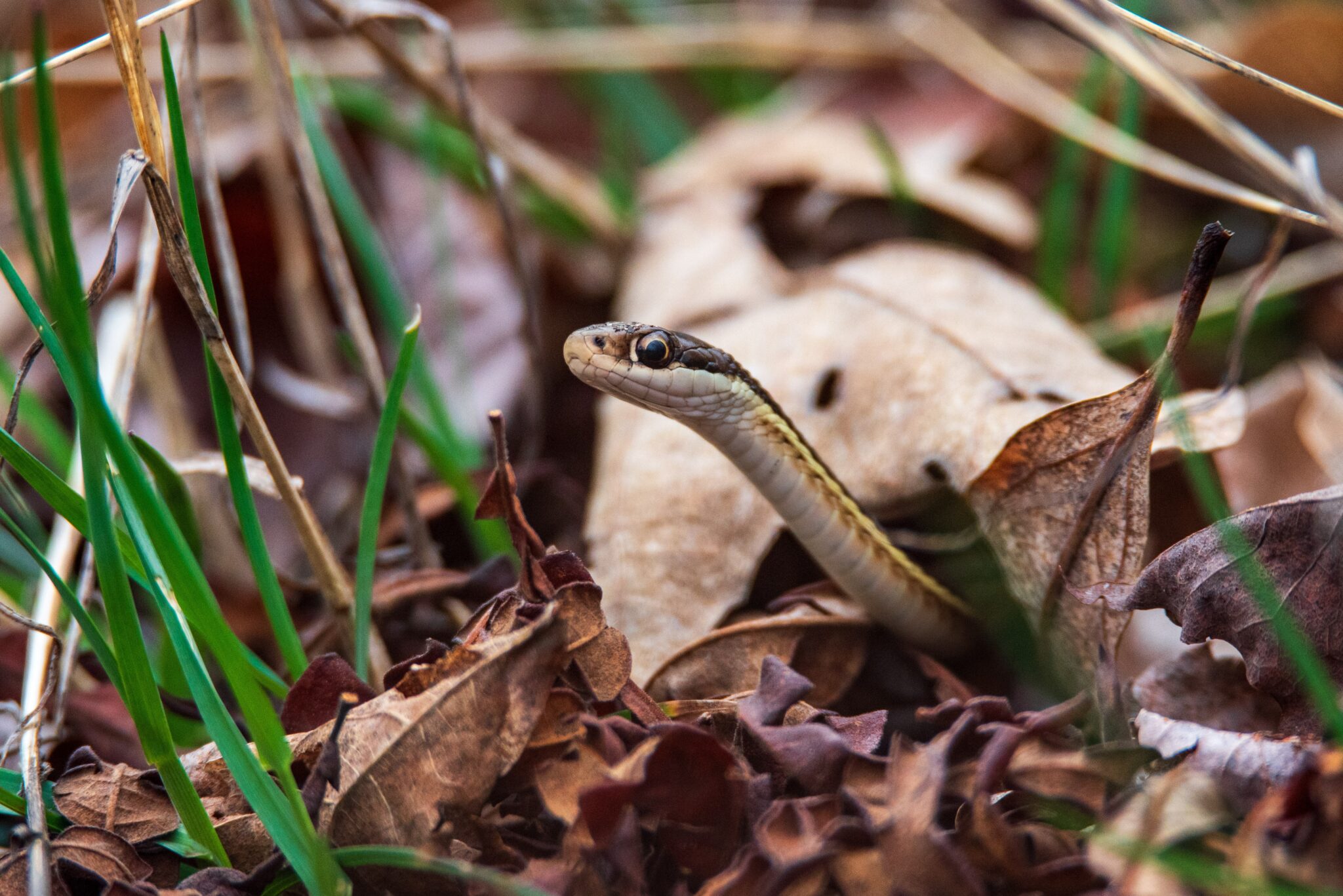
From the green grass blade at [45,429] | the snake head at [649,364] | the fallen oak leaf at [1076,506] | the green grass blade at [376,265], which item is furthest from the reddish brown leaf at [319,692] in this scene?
the fallen oak leaf at [1076,506]

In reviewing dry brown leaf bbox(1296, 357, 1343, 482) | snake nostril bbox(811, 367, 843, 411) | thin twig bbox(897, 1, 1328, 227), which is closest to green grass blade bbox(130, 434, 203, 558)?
snake nostril bbox(811, 367, 843, 411)

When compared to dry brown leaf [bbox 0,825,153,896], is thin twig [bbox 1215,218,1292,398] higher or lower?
higher

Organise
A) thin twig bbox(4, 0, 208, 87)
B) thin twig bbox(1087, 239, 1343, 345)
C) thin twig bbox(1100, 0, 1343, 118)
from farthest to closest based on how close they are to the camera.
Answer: thin twig bbox(1087, 239, 1343, 345), thin twig bbox(1100, 0, 1343, 118), thin twig bbox(4, 0, 208, 87)

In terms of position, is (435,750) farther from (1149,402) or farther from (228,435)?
(1149,402)

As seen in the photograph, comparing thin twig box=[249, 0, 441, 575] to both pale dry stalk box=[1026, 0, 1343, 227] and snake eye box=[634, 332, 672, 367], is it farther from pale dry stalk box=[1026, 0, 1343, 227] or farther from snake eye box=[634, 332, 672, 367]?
pale dry stalk box=[1026, 0, 1343, 227]

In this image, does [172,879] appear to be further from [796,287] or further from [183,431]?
[796,287]
